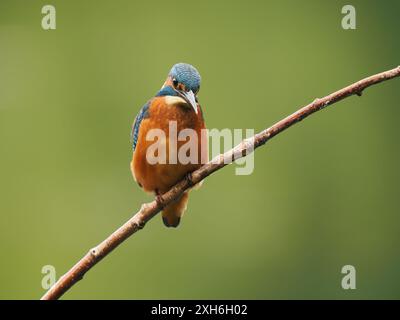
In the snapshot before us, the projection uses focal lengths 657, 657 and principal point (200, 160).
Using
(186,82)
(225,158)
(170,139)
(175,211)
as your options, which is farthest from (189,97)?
(175,211)

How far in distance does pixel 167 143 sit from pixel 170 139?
2 cm

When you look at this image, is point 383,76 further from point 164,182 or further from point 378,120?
point 378,120

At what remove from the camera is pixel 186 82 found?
2.40 m

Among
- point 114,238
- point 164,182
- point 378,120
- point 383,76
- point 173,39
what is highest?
point 173,39

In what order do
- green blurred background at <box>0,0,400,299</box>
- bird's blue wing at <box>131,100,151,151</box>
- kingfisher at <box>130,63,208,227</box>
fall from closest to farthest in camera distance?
kingfisher at <box>130,63,208,227</box>, bird's blue wing at <box>131,100,151,151</box>, green blurred background at <box>0,0,400,299</box>

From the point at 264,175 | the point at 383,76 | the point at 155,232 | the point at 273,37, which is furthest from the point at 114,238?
the point at 273,37

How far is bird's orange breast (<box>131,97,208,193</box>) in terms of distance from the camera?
250cm

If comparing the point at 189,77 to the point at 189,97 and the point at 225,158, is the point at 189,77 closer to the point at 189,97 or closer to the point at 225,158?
the point at 189,97

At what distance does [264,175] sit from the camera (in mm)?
5402

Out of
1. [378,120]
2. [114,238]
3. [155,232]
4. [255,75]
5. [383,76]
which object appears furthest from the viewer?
[378,120]

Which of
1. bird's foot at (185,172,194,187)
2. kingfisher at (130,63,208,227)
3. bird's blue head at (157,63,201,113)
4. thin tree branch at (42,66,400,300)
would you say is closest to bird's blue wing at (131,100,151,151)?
kingfisher at (130,63,208,227)

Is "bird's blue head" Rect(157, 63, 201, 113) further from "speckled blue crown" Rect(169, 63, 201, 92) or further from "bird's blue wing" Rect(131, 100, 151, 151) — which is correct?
"bird's blue wing" Rect(131, 100, 151, 151)

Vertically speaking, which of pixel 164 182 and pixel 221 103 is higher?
pixel 221 103

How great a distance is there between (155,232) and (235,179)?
0.80m
